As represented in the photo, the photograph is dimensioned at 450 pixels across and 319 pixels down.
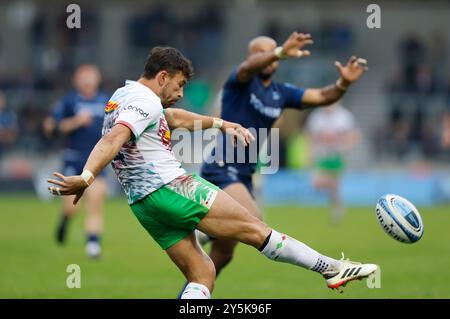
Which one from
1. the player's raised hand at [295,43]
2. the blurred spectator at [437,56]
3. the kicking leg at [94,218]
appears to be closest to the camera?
the player's raised hand at [295,43]

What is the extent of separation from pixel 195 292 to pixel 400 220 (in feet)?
6.79

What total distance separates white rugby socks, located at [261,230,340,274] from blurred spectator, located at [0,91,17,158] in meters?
18.8

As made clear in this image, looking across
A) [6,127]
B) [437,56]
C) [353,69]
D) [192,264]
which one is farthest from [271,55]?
[437,56]

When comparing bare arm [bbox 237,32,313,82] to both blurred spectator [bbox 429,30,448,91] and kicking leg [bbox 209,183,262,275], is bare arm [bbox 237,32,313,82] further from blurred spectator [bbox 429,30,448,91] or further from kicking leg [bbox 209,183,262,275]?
blurred spectator [bbox 429,30,448,91]

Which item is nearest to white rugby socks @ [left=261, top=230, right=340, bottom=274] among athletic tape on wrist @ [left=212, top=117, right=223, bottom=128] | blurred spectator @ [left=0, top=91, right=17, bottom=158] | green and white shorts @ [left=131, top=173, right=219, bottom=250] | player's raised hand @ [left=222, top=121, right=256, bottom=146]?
green and white shorts @ [left=131, top=173, right=219, bottom=250]

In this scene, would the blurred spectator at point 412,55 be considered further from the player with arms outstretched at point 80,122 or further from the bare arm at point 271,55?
the bare arm at point 271,55

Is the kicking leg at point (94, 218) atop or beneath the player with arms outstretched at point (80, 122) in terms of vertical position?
beneath

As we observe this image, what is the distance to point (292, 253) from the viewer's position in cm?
785

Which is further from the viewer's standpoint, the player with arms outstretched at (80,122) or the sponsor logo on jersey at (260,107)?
the player with arms outstretched at (80,122)

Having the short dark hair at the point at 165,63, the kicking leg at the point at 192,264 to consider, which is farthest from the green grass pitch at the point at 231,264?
the short dark hair at the point at 165,63

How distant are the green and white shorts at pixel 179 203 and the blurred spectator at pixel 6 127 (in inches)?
728

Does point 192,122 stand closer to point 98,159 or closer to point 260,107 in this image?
point 98,159

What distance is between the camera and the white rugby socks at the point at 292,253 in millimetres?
7793

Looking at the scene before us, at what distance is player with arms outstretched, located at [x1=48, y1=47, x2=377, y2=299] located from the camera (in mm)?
7652
